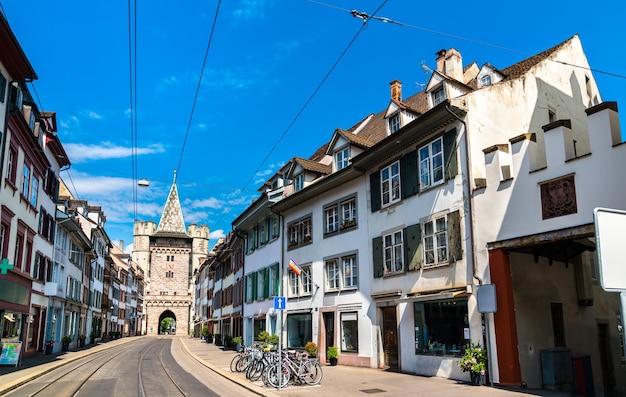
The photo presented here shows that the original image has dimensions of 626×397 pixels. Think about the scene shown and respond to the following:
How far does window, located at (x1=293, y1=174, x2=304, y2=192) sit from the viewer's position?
1112 inches

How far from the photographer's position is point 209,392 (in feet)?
47.8

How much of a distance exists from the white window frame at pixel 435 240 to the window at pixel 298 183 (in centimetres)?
1088

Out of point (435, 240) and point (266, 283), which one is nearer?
point (435, 240)

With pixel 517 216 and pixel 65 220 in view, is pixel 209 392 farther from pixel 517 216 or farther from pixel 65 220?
pixel 65 220

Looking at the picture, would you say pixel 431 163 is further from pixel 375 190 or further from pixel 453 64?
pixel 453 64

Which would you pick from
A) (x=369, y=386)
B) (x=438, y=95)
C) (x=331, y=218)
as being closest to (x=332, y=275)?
(x=331, y=218)

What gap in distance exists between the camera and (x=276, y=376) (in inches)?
616

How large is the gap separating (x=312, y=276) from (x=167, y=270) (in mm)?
78152

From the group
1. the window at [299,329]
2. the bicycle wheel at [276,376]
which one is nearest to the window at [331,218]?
the window at [299,329]

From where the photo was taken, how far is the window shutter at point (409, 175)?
19.3 metres

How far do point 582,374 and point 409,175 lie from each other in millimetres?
8713

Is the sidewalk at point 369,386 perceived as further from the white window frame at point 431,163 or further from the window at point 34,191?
the window at point 34,191

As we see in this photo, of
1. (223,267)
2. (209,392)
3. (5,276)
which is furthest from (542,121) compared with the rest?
(223,267)

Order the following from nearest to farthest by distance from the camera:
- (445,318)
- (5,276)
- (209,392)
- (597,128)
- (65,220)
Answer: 1. (597,128)
2. (209,392)
3. (445,318)
4. (5,276)
5. (65,220)
